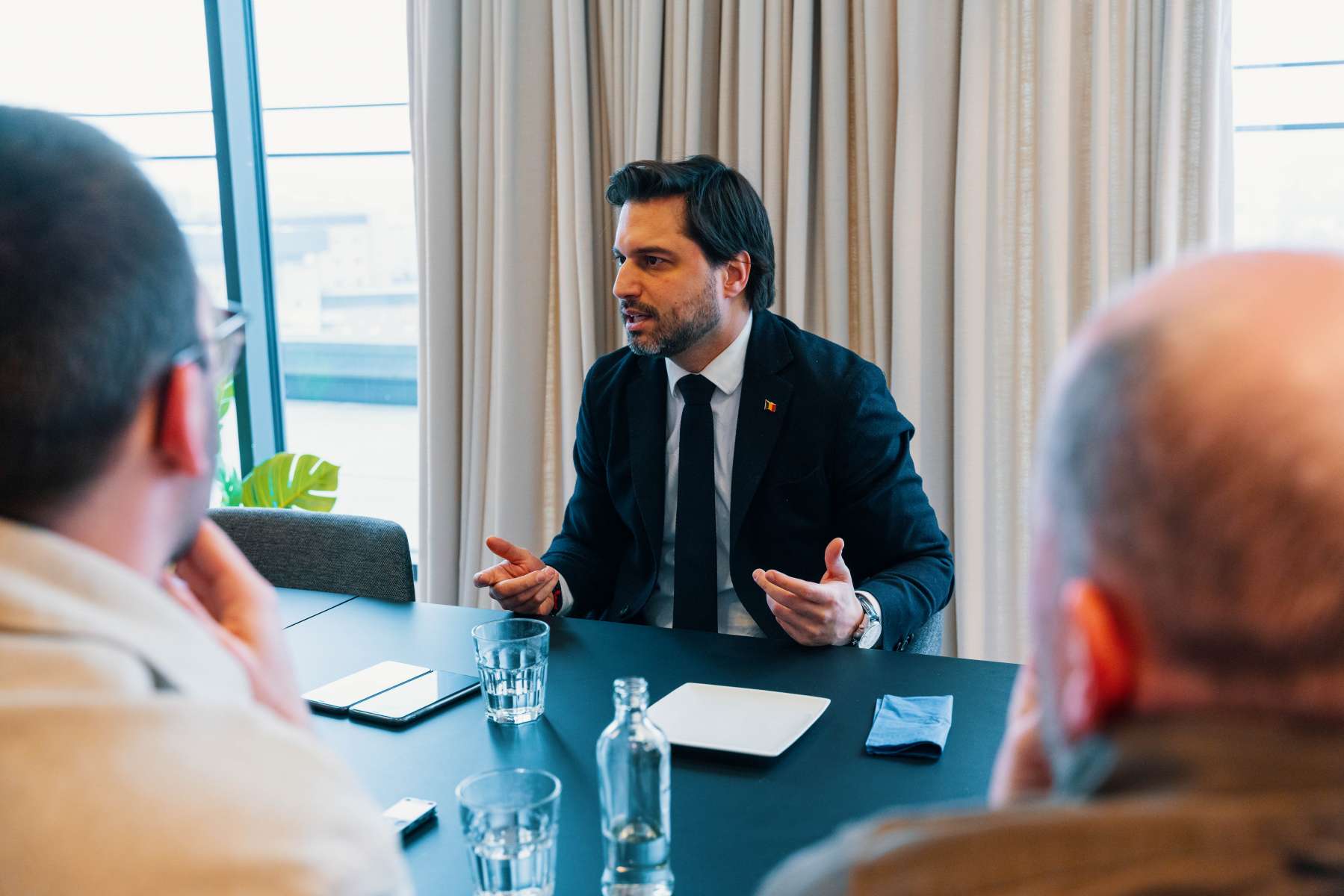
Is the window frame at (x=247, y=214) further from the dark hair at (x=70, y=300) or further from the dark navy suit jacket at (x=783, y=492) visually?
the dark hair at (x=70, y=300)

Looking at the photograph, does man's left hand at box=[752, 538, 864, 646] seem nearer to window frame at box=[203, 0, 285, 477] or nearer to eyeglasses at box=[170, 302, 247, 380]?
eyeglasses at box=[170, 302, 247, 380]

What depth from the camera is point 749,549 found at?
221 cm


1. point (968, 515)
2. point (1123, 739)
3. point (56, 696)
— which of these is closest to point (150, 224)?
point (56, 696)

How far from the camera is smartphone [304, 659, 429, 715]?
4.86ft

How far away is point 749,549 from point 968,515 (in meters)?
1.01

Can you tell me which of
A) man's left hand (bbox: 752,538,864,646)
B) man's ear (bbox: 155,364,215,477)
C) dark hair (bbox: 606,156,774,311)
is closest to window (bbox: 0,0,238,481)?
dark hair (bbox: 606,156,774,311)

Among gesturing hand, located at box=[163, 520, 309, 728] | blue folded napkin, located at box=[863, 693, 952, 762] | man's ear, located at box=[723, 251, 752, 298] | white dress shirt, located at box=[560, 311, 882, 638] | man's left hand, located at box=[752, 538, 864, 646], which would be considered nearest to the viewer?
gesturing hand, located at box=[163, 520, 309, 728]

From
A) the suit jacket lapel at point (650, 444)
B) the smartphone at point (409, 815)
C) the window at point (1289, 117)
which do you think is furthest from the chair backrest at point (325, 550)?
the window at point (1289, 117)

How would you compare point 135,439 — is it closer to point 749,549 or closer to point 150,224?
point 150,224

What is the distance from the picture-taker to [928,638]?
202cm

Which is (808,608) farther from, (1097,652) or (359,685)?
(1097,652)

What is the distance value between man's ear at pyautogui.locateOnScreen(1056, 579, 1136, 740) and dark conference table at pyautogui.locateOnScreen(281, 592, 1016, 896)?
551mm

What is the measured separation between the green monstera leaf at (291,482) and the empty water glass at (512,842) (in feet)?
9.46

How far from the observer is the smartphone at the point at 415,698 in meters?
1.43
